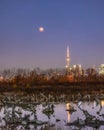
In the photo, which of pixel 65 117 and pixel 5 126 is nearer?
pixel 5 126

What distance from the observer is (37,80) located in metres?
118

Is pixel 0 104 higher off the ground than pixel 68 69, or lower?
lower

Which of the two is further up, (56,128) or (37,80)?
(37,80)

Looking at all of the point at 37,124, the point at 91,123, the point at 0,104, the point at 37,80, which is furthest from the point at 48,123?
the point at 37,80

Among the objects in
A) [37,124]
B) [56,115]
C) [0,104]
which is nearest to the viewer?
[37,124]

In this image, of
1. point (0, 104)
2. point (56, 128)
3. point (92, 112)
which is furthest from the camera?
point (0, 104)

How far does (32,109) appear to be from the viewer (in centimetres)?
3141

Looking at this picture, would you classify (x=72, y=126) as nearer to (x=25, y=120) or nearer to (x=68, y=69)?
(x=25, y=120)

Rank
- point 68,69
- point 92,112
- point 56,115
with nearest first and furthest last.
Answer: point 56,115 < point 92,112 < point 68,69

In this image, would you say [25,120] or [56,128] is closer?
[56,128]

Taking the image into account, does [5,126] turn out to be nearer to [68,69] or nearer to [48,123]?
[48,123]

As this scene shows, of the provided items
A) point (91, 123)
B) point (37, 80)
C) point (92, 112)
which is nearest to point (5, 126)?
point (91, 123)

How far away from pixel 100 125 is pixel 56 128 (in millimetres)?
3001

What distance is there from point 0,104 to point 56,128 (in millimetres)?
14140
